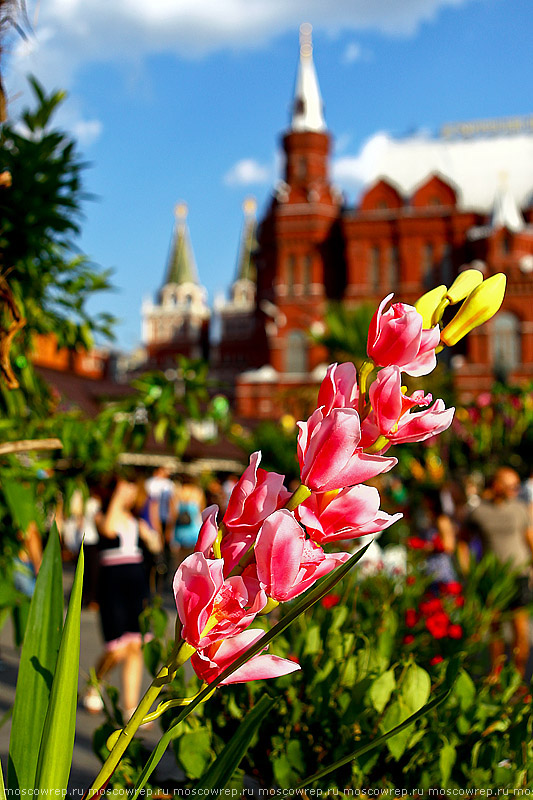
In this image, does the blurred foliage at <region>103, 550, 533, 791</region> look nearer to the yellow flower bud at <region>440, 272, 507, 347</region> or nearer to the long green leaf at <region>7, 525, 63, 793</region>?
the long green leaf at <region>7, 525, 63, 793</region>

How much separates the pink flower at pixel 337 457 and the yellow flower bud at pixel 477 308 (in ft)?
0.58

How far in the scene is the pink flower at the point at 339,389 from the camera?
99 cm

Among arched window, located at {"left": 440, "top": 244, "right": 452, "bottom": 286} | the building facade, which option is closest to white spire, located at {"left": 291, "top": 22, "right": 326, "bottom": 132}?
the building facade

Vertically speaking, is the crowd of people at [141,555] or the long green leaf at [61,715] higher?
the long green leaf at [61,715]

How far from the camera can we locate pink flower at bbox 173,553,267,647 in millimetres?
917

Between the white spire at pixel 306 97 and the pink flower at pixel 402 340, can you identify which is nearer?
the pink flower at pixel 402 340

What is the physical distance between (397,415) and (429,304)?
161mm

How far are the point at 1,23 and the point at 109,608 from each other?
359 cm

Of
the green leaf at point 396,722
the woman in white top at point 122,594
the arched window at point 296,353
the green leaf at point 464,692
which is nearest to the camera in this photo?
the green leaf at point 396,722

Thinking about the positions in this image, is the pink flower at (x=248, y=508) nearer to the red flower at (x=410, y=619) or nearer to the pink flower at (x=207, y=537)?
the pink flower at (x=207, y=537)

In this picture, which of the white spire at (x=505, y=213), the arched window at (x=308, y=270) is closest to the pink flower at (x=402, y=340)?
the white spire at (x=505, y=213)

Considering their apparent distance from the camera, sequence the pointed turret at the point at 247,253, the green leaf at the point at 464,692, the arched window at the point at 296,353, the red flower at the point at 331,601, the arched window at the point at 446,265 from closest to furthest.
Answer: the green leaf at the point at 464,692 < the red flower at the point at 331,601 < the arched window at the point at 446,265 < the arched window at the point at 296,353 < the pointed turret at the point at 247,253

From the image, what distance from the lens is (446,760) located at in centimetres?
183

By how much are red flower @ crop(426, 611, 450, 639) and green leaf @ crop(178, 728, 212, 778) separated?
122 cm
